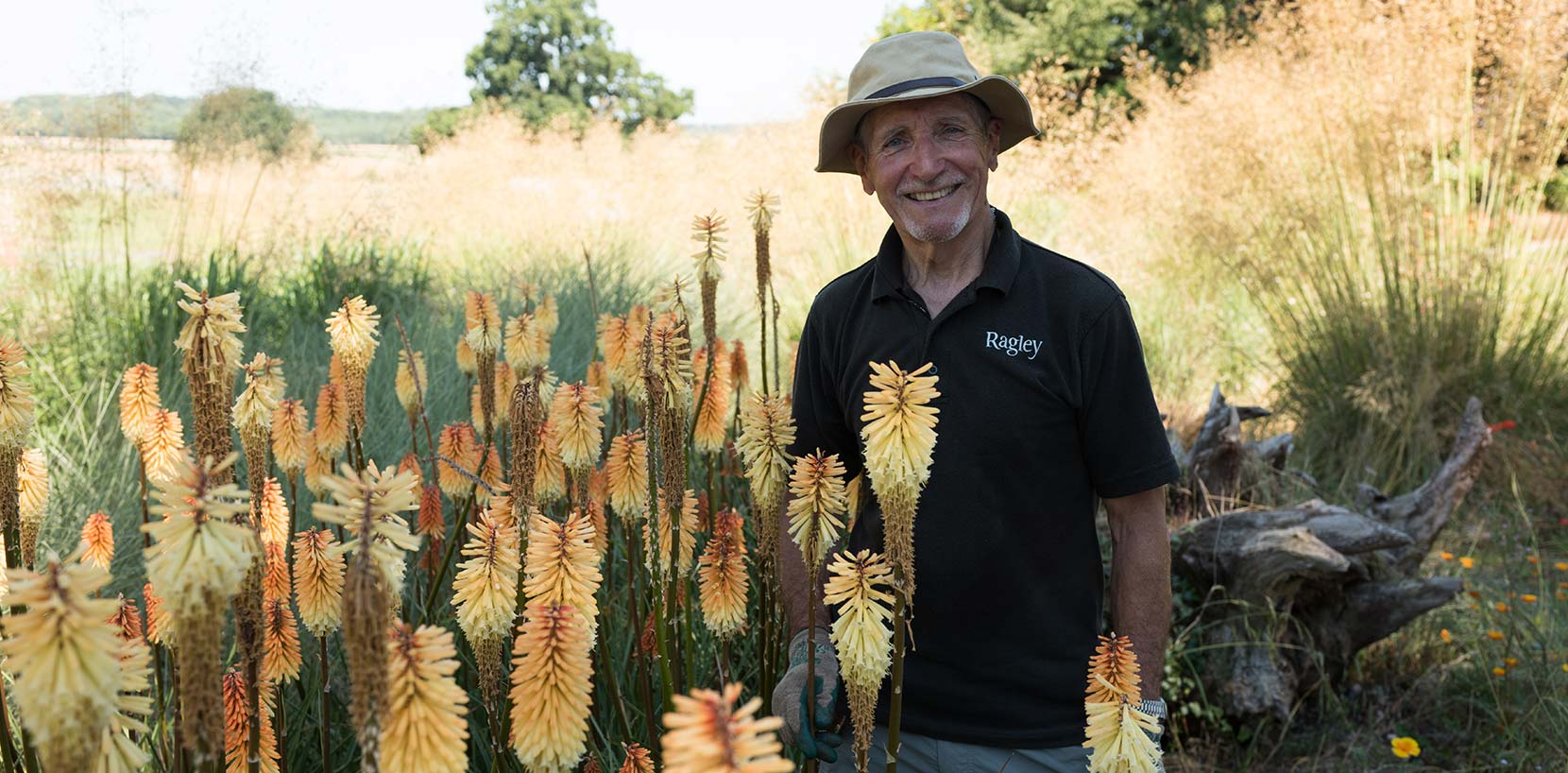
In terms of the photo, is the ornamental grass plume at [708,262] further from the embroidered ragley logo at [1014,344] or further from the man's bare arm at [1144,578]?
the man's bare arm at [1144,578]

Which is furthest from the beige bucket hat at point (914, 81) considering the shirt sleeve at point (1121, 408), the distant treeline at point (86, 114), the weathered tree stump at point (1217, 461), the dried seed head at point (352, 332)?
the distant treeline at point (86, 114)

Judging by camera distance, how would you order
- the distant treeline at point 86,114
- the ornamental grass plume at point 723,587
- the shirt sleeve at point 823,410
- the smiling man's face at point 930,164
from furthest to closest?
the distant treeline at point 86,114, the shirt sleeve at point 823,410, the smiling man's face at point 930,164, the ornamental grass plume at point 723,587

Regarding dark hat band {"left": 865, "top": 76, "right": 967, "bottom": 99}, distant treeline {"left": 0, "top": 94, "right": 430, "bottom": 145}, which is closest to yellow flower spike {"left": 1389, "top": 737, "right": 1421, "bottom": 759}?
dark hat band {"left": 865, "top": 76, "right": 967, "bottom": 99}

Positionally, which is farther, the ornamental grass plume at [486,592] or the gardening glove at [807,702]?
the gardening glove at [807,702]

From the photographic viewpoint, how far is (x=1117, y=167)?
44.2 ft

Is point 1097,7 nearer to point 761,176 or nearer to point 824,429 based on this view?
point 761,176

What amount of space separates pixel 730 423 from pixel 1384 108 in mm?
4905

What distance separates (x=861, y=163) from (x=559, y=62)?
57.7 metres

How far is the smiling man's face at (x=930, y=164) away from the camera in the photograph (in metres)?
2.76

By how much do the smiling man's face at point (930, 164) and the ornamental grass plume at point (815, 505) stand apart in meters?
1.09

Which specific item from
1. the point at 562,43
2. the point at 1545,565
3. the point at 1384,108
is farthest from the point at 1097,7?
the point at 562,43

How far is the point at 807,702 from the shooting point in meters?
2.18

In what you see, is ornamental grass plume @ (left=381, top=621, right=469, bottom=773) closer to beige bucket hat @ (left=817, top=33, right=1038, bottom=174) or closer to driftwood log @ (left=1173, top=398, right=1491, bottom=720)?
beige bucket hat @ (left=817, top=33, right=1038, bottom=174)

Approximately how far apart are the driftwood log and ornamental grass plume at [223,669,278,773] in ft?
12.0
